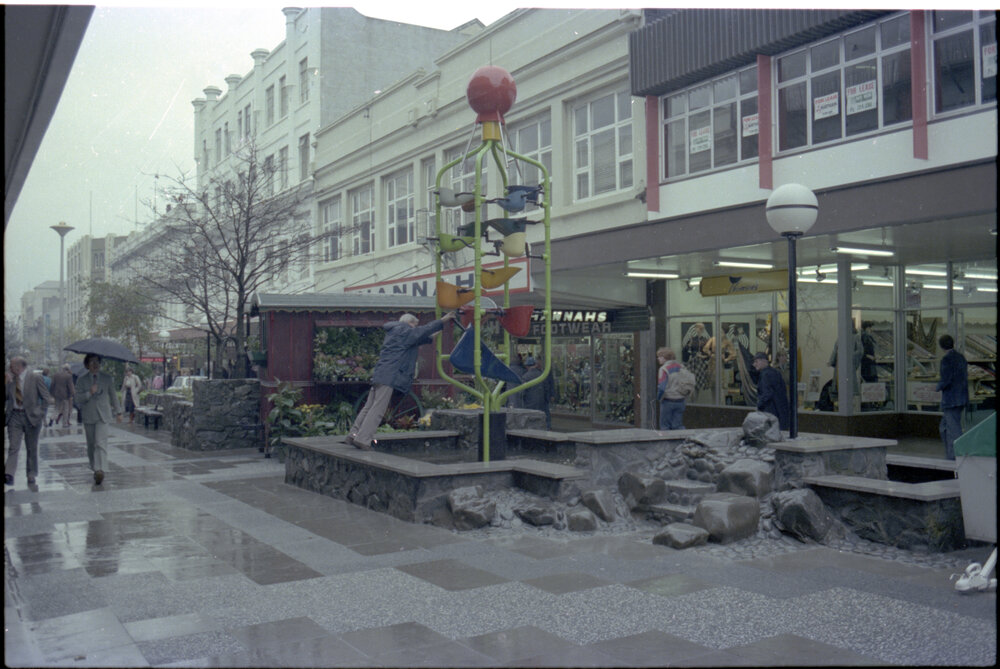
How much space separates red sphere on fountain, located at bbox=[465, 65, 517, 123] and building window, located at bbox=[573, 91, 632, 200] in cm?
926

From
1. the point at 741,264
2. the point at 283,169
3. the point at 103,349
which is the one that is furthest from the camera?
the point at 283,169

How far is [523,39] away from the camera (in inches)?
786

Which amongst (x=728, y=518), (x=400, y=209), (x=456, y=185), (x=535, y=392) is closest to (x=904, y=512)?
(x=728, y=518)

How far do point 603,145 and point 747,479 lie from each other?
1200 centimetres

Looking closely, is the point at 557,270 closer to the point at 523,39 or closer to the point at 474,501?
the point at 523,39

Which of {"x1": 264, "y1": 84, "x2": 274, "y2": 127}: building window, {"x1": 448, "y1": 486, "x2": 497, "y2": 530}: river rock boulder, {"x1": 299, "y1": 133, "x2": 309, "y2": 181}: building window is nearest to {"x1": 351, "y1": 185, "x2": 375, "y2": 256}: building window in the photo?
{"x1": 299, "y1": 133, "x2": 309, "y2": 181}: building window

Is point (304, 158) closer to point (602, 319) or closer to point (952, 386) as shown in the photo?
point (602, 319)

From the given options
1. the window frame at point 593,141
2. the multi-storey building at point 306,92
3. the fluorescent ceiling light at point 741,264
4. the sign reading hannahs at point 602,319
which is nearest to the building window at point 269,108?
the multi-storey building at point 306,92

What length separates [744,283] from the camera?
18203 millimetres

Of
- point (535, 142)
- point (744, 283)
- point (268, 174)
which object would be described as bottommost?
point (744, 283)

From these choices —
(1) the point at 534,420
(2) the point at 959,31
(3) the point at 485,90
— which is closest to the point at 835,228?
(2) the point at 959,31

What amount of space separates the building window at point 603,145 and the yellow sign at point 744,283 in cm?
284

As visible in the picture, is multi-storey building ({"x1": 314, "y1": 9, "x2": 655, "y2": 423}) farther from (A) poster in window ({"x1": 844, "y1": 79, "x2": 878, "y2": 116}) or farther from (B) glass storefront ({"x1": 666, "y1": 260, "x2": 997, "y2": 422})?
(A) poster in window ({"x1": 844, "y1": 79, "x2": 878, "y2": 116})

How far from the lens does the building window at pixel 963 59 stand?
39.5 feet
